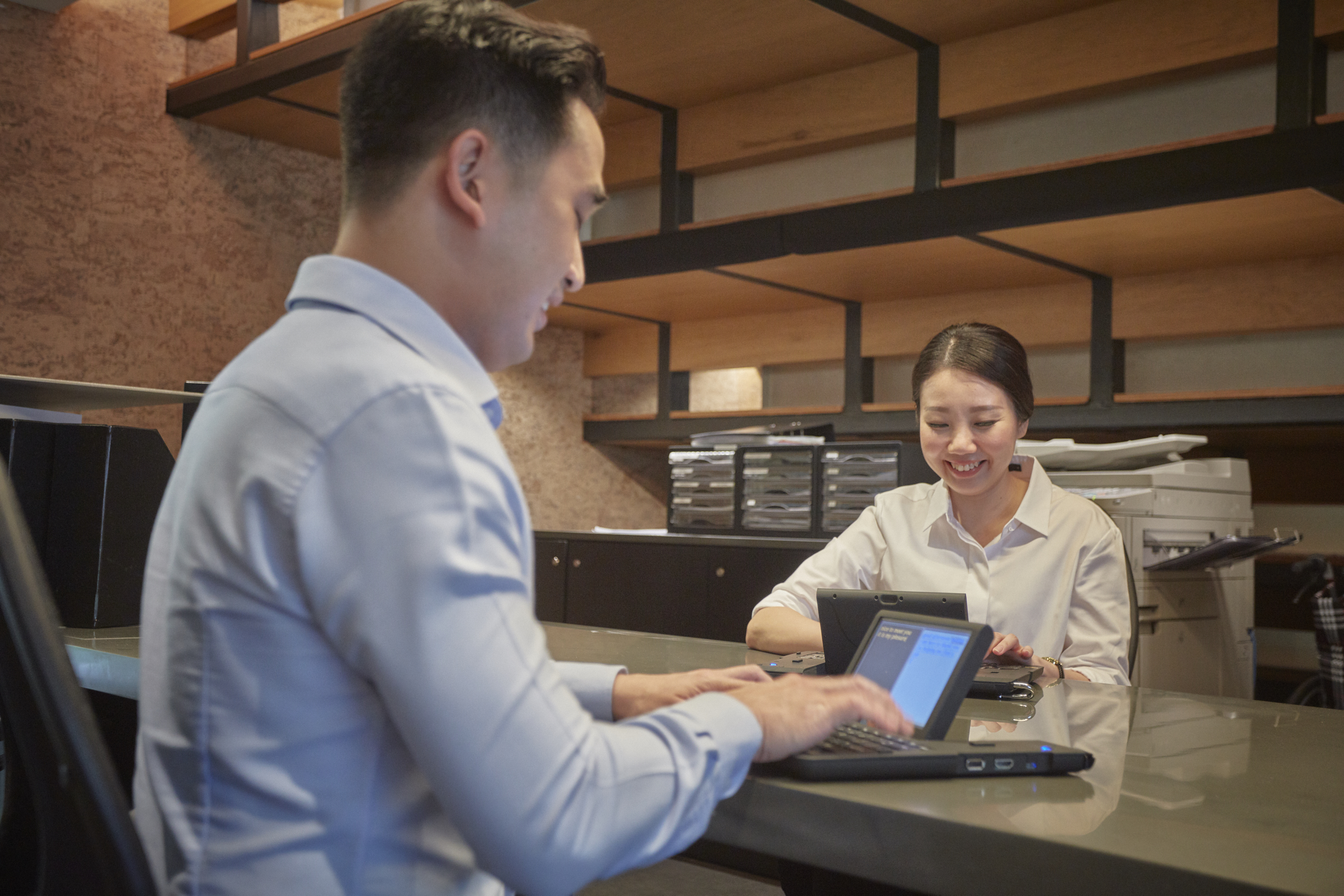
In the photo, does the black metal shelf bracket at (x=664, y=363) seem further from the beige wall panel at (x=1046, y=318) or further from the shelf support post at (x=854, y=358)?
the shelf support post at (x=854, y=358)

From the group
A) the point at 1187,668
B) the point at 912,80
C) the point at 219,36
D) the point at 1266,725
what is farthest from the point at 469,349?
the point at 219,36

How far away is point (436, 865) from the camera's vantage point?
2.20 feet

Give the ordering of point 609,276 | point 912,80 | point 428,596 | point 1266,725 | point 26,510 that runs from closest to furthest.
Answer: point 428,596
point 1266,725
point 26,510
point 912,80
point 609,276

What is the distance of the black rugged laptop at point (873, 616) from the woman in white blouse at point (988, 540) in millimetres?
408

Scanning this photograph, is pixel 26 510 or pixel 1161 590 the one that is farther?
pixel 1161 590

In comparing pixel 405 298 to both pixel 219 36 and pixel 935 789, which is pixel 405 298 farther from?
pixel 219 36

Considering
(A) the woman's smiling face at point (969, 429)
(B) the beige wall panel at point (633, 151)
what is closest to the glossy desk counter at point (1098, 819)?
(A) the woman's smiling face at point (969, 429)

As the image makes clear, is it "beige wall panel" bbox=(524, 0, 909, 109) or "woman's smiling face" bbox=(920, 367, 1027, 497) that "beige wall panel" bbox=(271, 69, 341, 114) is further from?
"woman's smiling face" bbox=(920, 367, 1027, 497)

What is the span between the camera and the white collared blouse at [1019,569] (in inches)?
71.0

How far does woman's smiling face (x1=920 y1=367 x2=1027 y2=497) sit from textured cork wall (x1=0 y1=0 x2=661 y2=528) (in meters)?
2.92

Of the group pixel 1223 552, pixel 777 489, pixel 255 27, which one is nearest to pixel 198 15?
pixel 255 27

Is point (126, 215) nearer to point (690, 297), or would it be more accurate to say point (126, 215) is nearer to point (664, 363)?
point (690, 297)

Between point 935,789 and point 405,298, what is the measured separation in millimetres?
545

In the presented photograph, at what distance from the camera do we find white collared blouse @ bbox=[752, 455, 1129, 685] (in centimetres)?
180
